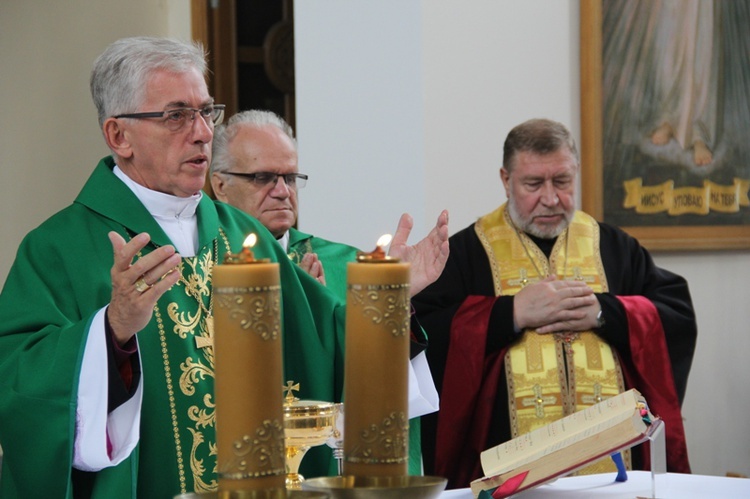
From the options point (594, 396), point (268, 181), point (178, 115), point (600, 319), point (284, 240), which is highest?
point (178, 115)

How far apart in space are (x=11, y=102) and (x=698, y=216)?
4.03 m

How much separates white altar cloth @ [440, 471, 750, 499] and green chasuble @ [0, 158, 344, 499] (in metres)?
0.67

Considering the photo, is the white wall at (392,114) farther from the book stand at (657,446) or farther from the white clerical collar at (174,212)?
the book stand at (657,446)

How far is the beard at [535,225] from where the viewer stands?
5062mm

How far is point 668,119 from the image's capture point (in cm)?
700

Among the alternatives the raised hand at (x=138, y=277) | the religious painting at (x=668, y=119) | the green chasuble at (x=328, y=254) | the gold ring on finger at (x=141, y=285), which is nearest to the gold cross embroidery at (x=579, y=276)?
the green chasuble at (x=328, y=254)

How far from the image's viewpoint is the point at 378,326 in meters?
1.16

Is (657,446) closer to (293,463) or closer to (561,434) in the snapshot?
(561,434)

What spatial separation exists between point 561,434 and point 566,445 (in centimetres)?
17

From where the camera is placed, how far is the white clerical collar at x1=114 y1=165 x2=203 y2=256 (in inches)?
123

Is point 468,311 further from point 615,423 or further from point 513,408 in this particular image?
point 615,423

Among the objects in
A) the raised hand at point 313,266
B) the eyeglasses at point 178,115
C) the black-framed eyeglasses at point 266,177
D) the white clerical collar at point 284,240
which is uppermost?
the eyeglasses at point 178,115

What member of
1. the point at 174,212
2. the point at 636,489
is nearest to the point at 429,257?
the point at 174,212

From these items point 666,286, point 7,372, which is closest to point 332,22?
point 666,286
